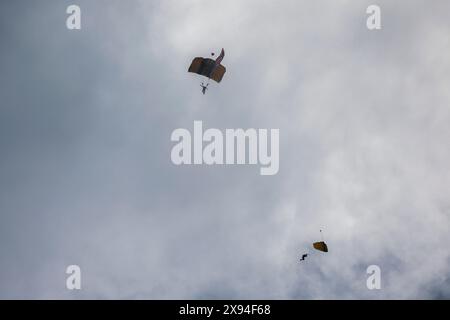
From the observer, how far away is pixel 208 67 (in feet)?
173

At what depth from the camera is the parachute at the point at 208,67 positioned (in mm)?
51844

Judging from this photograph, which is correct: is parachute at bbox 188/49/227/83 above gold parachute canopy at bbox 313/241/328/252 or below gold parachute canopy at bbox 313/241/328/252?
above

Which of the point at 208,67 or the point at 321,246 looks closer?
the point at 321,246

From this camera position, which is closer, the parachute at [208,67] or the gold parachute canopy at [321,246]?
the gold parachute canopy at [321,246]

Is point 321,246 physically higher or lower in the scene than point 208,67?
lower

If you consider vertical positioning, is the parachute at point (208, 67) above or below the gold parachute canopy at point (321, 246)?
above

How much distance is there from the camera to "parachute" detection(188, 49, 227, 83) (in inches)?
2041
